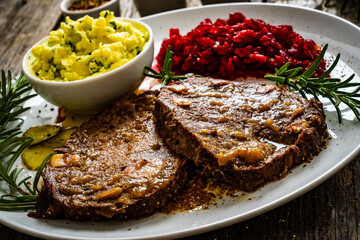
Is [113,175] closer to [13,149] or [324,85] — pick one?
[13,149]

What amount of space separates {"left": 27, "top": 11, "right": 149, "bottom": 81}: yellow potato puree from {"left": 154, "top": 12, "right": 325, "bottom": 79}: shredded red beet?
552mm

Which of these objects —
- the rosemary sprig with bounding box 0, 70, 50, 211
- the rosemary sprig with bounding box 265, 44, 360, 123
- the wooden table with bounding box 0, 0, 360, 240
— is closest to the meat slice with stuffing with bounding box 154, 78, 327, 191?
the rosemary sprig with bounding box 265, 44, 360, 123

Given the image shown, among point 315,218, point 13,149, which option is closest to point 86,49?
point 13,149

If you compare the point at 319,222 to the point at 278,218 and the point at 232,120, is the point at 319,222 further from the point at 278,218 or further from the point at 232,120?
the point at 232,120

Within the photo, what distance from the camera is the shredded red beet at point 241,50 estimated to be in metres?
3.94

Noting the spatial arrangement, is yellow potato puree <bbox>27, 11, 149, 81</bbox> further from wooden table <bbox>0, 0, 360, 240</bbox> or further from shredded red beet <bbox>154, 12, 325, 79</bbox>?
wooden table <bbox>0, 0, 360, 240</bbox>

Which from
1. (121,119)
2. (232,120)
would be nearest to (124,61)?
(121,119)

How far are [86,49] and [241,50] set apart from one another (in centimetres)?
152

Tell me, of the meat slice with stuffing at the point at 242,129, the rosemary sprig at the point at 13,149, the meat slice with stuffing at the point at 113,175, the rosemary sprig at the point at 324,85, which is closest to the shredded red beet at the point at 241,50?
the rosemary sprig at the point at 324,85

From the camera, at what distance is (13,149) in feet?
12.2

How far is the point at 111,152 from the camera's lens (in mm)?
3170

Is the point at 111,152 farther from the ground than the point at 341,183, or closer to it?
closer to it

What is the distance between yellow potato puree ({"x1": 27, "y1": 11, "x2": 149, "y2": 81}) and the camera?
3666 millimetres

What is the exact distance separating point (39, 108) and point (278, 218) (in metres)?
2.78
